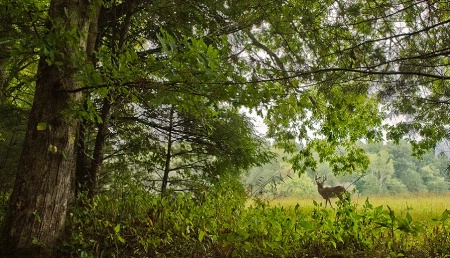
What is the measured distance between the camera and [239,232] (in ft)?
9.25

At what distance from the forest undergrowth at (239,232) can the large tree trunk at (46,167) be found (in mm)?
303

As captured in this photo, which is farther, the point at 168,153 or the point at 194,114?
the point at 168,153

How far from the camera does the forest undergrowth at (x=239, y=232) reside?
292 centimetres

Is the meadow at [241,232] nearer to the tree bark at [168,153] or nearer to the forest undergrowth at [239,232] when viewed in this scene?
the forest undergrowth at [239,232]

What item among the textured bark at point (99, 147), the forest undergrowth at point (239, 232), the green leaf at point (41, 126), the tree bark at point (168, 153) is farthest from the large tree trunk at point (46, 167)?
the tree bark at point (168, 153)

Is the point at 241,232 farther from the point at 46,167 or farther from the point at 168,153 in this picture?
the point at 168,153

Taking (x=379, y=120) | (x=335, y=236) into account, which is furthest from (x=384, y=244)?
(x=379, y=120)

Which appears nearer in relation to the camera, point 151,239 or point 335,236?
point 335,236

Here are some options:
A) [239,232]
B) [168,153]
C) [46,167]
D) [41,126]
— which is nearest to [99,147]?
[46,167]

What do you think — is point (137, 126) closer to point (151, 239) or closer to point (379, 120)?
point (151, 239)

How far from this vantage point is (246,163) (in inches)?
232

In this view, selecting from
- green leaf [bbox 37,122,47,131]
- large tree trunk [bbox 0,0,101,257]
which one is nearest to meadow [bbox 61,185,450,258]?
large tree trunk [bbox 0,0,101,257]

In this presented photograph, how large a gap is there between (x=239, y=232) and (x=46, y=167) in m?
2.08

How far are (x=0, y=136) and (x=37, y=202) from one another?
4.30 m
